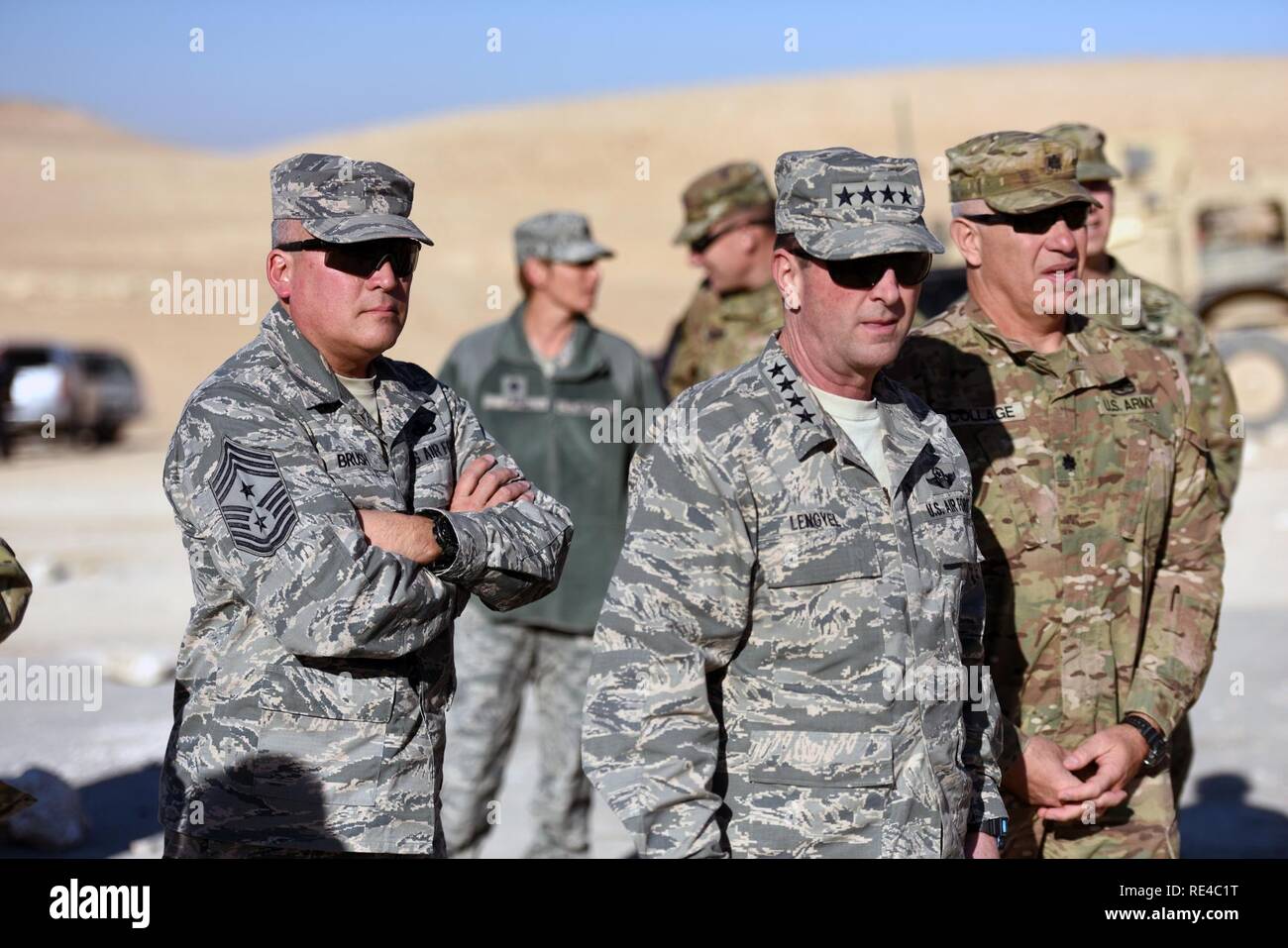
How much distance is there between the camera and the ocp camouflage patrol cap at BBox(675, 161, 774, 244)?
227 inches

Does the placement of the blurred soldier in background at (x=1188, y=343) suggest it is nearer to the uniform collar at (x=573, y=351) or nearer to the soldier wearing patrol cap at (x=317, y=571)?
the uniform collar at (x=573, y=351)

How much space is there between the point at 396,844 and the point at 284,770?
27 centimetres

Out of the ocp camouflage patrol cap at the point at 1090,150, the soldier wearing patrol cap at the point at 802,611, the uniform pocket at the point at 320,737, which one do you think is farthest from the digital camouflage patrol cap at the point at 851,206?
the ocp camouflage patrol cap at the point at 1090,150

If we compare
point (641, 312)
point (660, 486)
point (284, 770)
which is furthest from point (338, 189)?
point (641, 312)

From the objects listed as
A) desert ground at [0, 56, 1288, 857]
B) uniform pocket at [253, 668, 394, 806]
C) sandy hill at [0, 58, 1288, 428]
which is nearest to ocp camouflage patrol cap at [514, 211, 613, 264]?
desert ground at [0, 56, 1288, 857]

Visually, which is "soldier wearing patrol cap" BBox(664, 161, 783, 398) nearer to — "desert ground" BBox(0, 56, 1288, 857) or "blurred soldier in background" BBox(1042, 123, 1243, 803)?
"blurred soldier in background" BBox(1042, 123, 1243, 803)

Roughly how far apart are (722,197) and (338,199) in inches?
108

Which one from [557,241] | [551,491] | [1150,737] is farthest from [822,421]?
[557,241]

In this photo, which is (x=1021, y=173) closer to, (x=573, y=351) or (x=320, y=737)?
(x=320, y=737)

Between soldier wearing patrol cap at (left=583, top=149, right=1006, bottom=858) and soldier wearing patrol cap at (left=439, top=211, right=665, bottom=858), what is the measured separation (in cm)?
259

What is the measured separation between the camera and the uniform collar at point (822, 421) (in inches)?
114

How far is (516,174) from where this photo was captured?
50.5 metres

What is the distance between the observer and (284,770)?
3.01 metres

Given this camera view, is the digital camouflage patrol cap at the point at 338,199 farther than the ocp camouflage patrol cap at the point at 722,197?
No
